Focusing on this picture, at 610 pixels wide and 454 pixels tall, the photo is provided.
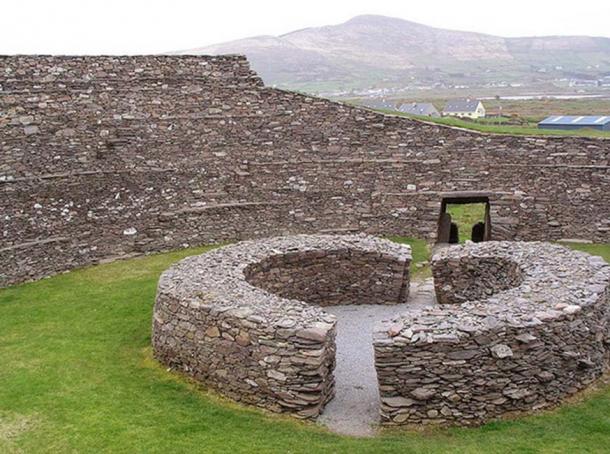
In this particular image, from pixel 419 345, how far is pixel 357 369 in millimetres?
2777

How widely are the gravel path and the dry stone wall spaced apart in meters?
6.09

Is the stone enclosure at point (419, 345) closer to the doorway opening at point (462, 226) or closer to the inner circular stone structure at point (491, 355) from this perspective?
the inner circular stone structure at point (491, 355)

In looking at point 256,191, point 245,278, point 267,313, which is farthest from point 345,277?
point 256,191

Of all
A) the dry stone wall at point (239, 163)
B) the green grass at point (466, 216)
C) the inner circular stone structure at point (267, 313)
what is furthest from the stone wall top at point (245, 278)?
the green grass at point (466, 216)

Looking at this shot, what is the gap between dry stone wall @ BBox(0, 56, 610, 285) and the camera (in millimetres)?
20562

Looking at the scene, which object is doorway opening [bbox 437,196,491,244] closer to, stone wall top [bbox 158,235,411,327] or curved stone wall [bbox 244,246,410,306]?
stone wall top [bbox 158,235,411,327]

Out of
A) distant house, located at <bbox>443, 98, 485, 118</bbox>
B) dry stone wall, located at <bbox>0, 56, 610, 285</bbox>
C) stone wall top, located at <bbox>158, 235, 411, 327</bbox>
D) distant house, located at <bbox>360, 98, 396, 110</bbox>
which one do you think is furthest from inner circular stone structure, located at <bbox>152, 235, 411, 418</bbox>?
distant house, located at <bbox>443, 98, 485, 118</bbox>

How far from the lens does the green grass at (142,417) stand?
9742mm

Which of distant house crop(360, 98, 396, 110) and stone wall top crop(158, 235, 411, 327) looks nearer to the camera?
stone wall top crop(158, 235, 411, 327)

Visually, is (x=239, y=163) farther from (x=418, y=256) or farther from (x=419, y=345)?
(x=419, y=345)

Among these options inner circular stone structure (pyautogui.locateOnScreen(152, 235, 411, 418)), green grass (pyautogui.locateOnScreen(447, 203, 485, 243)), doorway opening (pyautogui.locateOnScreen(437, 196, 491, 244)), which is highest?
inner circular stone structure (pyautogui.locateOnScreen(152, 235, 411, 418))

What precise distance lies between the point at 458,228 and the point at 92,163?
1304 centimetres

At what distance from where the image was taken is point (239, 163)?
891 inches

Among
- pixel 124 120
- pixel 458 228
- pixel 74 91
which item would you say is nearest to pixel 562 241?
pixel 458 228
